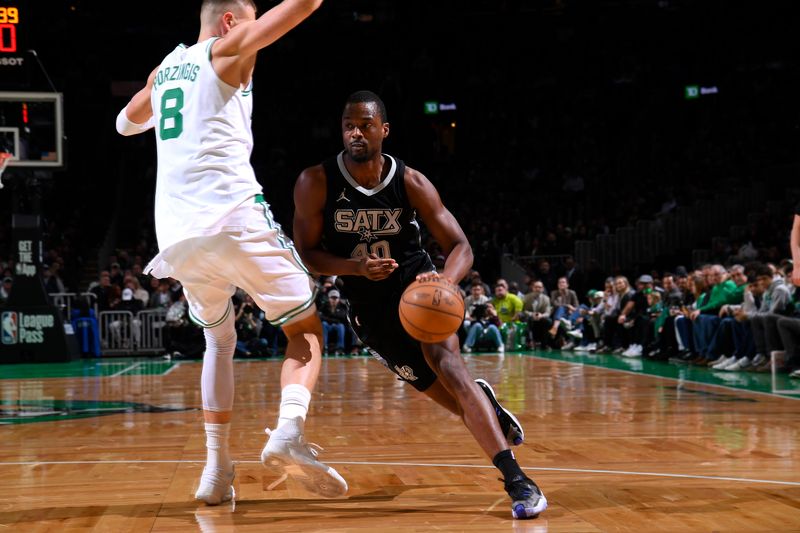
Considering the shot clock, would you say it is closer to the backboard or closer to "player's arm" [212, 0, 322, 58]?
the backboard

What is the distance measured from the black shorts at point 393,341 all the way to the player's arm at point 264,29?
1.34m

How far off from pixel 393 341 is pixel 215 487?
1.03 metres

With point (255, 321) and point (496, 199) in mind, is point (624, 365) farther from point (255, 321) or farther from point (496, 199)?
point (496, 199)

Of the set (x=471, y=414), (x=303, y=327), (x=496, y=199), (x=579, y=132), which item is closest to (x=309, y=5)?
(x=303, y=327)

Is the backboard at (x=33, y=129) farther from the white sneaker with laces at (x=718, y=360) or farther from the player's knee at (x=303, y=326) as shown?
the player's knee at (x=303, y=326)

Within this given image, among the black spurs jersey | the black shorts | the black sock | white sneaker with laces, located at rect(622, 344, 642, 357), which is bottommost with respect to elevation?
white sneaker with laces, located at rect(622, 344, 642, 357)

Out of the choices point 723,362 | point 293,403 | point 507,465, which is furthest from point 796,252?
point 723,362

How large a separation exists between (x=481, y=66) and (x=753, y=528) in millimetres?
26591

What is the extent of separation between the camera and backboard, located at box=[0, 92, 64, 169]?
13.4 metres

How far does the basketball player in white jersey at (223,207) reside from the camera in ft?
12.4

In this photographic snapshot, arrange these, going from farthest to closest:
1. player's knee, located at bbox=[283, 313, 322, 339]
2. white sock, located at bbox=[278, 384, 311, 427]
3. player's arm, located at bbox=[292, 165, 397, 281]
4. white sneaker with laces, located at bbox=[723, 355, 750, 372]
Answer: white sneaker with laces, located at bbox=[723, 355, 750, 372] < player's arm, located at bbox=[292, 165, 397, 281] < player's knee, located at bbox=[283, 313, 322, 339] < white sock, located at bbox=[278, 384, 311, 427]

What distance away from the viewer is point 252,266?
12.5 ft

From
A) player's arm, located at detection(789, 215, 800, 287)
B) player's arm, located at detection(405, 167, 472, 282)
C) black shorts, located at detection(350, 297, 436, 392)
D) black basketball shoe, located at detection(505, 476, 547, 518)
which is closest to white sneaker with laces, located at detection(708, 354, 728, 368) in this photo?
player's arm, located at detection(789, 215, 800, 287)

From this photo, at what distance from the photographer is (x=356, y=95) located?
4.28 metres
